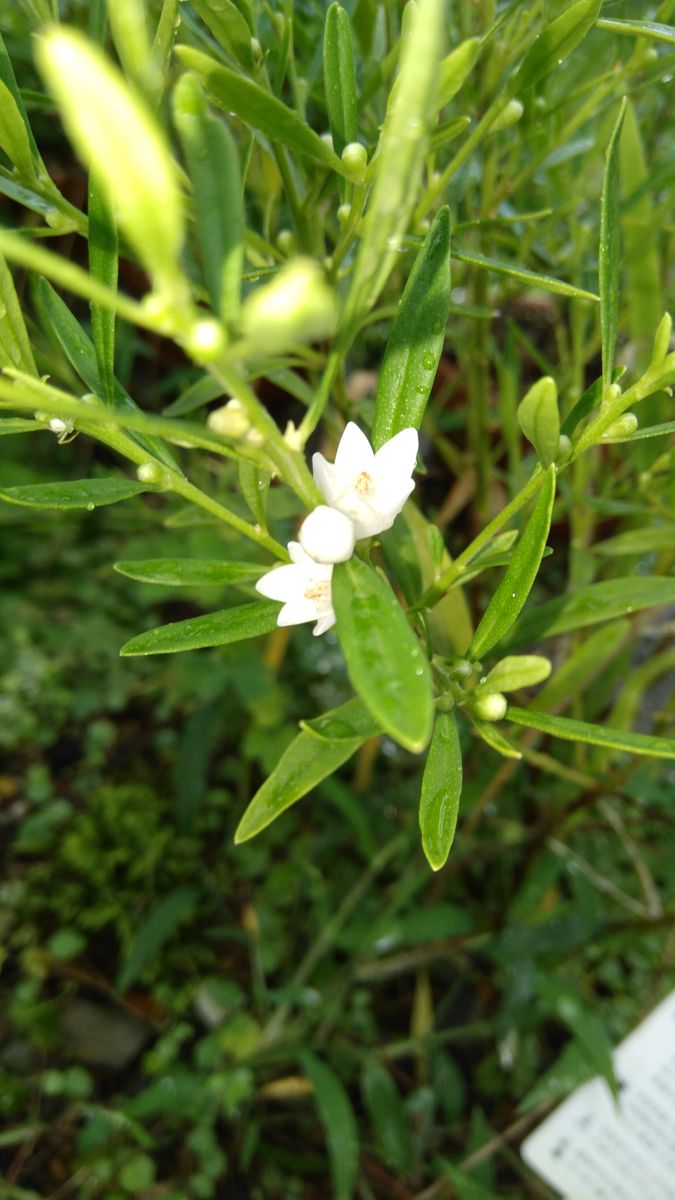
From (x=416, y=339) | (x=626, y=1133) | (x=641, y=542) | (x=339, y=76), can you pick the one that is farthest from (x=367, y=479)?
(x=626, y=1133)

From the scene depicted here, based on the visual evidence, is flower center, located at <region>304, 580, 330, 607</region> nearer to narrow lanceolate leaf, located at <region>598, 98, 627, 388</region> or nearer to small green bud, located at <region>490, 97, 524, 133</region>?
narrow lanceolate leaf, located at <region>598, 98, 627, 388</region>

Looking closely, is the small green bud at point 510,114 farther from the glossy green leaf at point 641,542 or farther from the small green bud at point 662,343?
the glossy green leaf at point 641,542

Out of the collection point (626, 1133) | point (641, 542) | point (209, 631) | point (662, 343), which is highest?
point (662, 343)

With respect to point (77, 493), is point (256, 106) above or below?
above

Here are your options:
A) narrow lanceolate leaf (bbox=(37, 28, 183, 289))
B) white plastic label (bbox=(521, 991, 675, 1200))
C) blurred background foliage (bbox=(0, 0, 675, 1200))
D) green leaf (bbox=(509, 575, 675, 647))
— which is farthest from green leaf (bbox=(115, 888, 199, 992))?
narrow lanceolate leaf (bbox=(37, 28, 183, 289))

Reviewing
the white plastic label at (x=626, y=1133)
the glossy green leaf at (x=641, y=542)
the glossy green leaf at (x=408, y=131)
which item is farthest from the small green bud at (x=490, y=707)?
the white plastic label at (x=626, y=1133)

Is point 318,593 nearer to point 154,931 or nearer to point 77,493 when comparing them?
point 77,493
